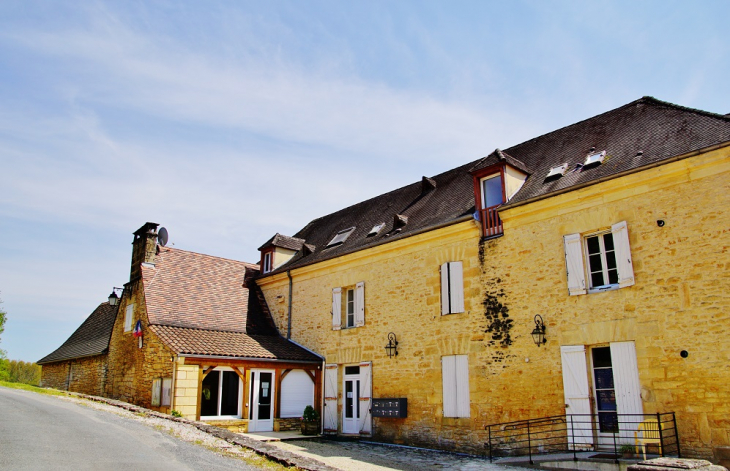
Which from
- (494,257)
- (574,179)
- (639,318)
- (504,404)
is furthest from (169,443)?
(574,179)

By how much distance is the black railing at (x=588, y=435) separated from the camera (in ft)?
30.9

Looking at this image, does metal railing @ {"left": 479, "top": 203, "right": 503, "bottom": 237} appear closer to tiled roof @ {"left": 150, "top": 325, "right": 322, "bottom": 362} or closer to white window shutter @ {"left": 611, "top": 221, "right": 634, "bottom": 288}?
white window shutter @ {"left": 611, "top": 221, "right": 634, "bottom": 288}

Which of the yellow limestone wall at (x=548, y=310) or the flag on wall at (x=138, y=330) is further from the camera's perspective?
the flag on wall at (x=138, y=330)

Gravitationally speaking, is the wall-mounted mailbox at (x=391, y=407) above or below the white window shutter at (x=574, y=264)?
below

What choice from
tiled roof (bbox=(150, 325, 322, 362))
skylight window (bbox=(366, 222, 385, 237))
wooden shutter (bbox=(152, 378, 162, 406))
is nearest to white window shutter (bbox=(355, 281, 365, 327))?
skylight window (bbox=(366, 222, 385, 237))

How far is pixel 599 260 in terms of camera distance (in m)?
11.2

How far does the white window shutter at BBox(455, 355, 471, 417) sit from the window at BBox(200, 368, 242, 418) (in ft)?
20.7

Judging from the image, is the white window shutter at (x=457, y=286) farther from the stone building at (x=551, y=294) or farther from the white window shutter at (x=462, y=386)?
A: the white window shutter at (x=462, y=386)

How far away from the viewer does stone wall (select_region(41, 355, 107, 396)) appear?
18.7 meters

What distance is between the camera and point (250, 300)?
19.5 meters

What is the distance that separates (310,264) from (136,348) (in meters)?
5.75

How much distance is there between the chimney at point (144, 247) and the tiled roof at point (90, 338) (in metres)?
2.59

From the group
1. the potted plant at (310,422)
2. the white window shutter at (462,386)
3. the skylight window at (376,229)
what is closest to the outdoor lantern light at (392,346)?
the white window shutter at (462,386)

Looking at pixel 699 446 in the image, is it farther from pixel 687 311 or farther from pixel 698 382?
pixel 687 311
